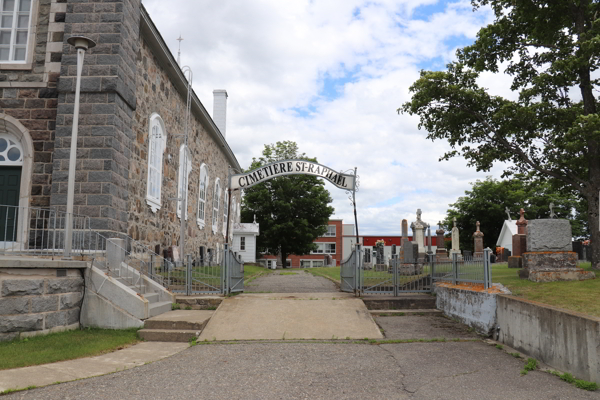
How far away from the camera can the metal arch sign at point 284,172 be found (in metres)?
12.7

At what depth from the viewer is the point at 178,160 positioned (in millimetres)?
17016

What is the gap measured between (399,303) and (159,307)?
501cm

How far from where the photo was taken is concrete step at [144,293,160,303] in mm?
9284

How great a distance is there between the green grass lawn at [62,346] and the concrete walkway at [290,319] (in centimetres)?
135

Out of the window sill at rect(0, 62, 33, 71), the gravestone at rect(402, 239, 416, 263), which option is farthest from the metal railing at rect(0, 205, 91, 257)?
the gravestone at rect(402, 239, 416, 263)

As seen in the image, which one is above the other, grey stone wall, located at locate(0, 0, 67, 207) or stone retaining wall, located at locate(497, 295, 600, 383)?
grey stone wall, located at locate(0, 0, 67, 207)

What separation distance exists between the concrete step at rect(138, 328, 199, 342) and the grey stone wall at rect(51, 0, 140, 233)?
10.6 ft

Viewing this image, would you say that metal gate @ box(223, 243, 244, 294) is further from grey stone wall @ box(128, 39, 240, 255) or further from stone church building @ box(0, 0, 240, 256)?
grey stone wall @ box(128, 39, 240, 255)

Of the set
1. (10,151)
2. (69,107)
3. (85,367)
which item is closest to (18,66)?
(69,107)

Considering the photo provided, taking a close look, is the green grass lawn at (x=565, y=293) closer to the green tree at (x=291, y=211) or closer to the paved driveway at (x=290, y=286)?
the paved driveway at (x=290, y=286)

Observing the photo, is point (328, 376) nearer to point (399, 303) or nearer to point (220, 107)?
point (399, 303)

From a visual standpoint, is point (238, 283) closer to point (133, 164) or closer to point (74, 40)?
point (133, 164)

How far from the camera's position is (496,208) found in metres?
50.0

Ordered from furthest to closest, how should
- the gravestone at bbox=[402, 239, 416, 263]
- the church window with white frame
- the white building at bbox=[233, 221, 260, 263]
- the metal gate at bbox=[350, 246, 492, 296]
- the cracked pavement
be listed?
the white building at bbox=[233, 221, 260, 263] < the gravestone at bbox=[402, 239, 416, 263] < the church window with white frame < the metal gate at bbox=[350, 246, 492, 296] < the cracked pavement
